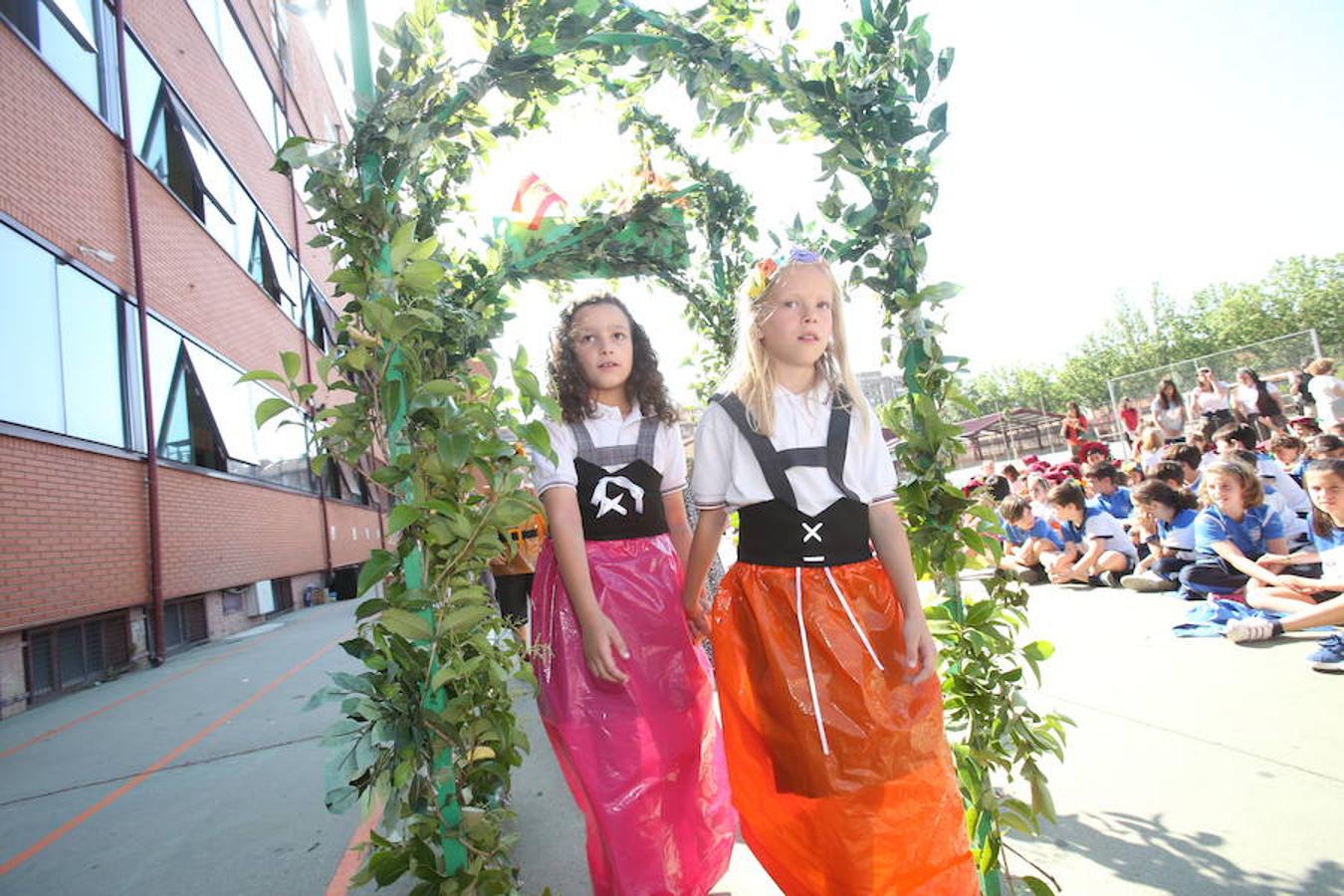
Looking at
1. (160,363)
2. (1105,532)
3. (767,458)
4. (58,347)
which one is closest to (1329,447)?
(1105,532)

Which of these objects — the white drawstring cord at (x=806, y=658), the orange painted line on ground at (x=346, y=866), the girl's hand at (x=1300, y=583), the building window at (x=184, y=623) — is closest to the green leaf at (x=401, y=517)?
the white drawstring cord at (x=806, y=658)

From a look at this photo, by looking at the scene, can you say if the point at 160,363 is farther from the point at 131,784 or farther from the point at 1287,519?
the point at 1287,519

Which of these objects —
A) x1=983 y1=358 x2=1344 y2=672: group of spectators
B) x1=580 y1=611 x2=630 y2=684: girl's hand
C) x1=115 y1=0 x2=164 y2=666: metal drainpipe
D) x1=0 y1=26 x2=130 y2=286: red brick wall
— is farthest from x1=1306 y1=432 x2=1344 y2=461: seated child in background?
A: x1=115 y1=0 x2=164 y2=666: metal drainpipe

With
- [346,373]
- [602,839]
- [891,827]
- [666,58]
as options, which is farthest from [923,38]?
[602,839]

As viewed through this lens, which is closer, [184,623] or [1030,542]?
[1030,542]

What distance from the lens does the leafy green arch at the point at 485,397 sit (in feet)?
5.65

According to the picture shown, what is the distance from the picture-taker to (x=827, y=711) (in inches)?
65.9

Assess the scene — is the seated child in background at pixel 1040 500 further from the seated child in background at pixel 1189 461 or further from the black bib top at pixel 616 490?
the black bib top at pixel 616 490

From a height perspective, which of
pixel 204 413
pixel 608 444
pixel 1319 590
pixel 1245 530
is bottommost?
pixel 1319 590

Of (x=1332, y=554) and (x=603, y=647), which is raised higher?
(x=603, y=647)

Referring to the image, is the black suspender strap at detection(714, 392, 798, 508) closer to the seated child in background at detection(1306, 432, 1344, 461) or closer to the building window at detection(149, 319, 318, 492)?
the seated child in background at detection(1306, 432, 1344, 461)

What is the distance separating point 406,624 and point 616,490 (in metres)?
0.74

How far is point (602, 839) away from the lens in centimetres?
191

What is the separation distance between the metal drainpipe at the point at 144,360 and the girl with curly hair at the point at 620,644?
7135 millimetres
